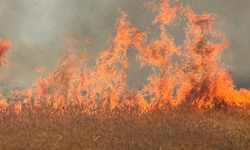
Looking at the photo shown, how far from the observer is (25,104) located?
17.3 m

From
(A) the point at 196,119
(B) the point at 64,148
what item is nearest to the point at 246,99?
(A) the point at 196,119

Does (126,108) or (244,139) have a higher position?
(126,108)

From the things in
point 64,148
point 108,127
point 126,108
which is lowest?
point 64,148

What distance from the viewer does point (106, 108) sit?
15977mm

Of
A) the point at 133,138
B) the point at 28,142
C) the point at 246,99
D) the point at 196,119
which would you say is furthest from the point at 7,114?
the point at 246,99

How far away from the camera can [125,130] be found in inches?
546

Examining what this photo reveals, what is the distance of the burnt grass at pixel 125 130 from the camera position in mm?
12344

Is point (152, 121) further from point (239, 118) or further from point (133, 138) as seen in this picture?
point (239, 118)

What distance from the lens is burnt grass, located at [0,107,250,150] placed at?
12.3m

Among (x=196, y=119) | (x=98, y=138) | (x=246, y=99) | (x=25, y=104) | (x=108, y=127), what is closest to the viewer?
(x=98, y=138)

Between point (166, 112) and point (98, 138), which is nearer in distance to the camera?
point (98, 138)

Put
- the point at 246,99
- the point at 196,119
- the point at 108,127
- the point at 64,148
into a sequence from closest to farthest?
the point at 64,148
the point at 108,127
the point at 196,119
the point at 246,99

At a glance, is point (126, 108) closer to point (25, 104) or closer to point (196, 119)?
point (196, 119)

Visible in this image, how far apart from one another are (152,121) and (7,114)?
7144 mm
